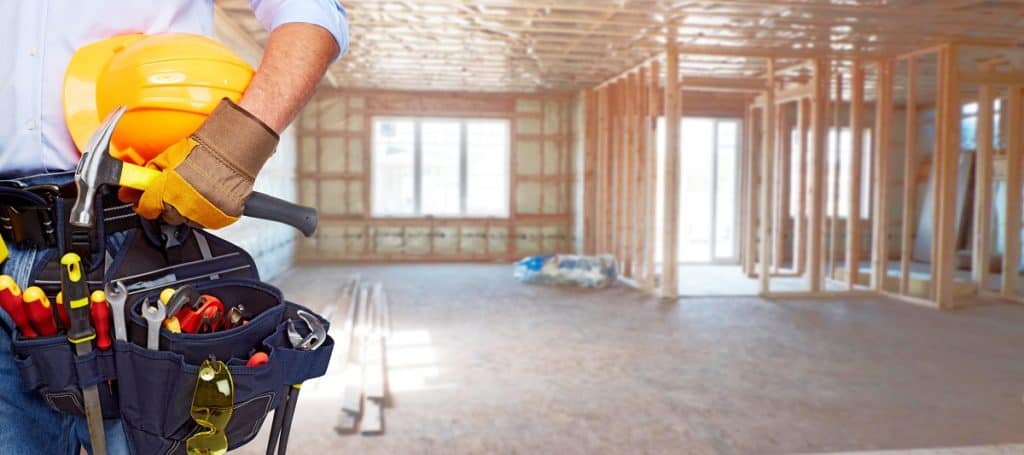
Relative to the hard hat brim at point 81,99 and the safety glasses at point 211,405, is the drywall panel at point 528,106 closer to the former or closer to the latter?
the hard hat brim at point 81,99

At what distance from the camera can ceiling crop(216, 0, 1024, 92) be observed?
5629 mm

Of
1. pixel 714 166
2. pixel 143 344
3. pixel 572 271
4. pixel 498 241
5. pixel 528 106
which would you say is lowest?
pixel 572 271

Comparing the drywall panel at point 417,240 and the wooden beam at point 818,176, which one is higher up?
the wooden beam at point 818,176

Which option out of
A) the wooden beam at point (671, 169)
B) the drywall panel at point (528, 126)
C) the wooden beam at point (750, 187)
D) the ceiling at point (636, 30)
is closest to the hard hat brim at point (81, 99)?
the ceiling at point (636, 30)

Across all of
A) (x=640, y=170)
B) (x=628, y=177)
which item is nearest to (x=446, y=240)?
(x=628, y=177)

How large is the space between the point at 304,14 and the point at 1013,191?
825 cm

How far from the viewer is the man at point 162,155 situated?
852mm

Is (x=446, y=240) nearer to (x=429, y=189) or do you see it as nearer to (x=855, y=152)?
(x=429, y=189)

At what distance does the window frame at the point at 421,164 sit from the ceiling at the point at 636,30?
2.26m

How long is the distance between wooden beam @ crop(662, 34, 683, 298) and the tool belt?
21.0ft

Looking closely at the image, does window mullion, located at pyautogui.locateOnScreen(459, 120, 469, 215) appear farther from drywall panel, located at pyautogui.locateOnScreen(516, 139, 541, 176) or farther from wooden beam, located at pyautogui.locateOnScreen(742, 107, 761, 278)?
wooden beam, located at pyautogui.locateOnScreen(742, 107, 761, 278)

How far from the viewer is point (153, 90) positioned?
2.84 feet

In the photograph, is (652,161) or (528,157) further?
(528,157)

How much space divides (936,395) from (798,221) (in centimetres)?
490
